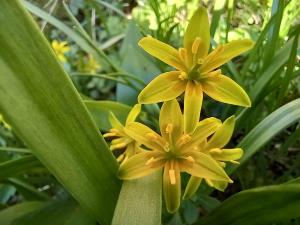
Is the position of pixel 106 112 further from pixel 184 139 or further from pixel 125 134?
pixel 184 139

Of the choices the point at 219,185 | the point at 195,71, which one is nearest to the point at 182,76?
the point at 195,71

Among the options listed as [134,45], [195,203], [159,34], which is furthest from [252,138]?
[134,45]

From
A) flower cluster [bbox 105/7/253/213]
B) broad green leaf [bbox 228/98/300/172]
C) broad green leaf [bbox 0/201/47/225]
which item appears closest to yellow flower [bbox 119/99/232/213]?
flower cluster [bbox 105/7/253/213]

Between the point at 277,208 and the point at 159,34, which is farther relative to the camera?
the point at 159,34

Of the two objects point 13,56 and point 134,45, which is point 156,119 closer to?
point 134,45

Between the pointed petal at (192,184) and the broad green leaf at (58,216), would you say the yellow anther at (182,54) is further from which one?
the broad green leaf at (58,216)

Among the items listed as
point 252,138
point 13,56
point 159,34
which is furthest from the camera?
point 159,34
